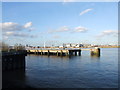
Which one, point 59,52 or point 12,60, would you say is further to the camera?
point 59,52

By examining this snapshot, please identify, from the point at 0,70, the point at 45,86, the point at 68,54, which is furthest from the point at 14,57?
the point at 68,54

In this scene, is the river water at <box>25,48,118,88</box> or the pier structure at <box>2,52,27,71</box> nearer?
the river water at <box>25,48,118,88</box>

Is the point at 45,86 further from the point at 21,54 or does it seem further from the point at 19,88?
the point at 21,54

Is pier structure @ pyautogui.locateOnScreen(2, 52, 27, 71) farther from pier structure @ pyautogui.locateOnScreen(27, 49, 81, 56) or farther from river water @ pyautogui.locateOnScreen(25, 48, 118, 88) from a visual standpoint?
pier structure @ pyautogui.locateOnScreen(27, 49, 81, 56)

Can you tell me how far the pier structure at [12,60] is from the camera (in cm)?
2910

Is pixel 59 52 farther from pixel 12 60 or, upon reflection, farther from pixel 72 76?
pixel 72 76

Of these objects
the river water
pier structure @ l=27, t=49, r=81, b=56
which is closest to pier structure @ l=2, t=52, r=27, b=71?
the river water

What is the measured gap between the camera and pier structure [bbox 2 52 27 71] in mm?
29100

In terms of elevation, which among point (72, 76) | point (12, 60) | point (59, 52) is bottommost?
point (72, 76)

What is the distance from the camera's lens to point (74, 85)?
20.5 metres

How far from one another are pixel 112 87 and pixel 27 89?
40.3ft

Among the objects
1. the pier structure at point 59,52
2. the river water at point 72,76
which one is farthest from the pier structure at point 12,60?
the pier structure at point 59,52

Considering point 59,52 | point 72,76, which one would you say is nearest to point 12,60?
point 72,76

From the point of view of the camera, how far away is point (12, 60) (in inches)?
1232
